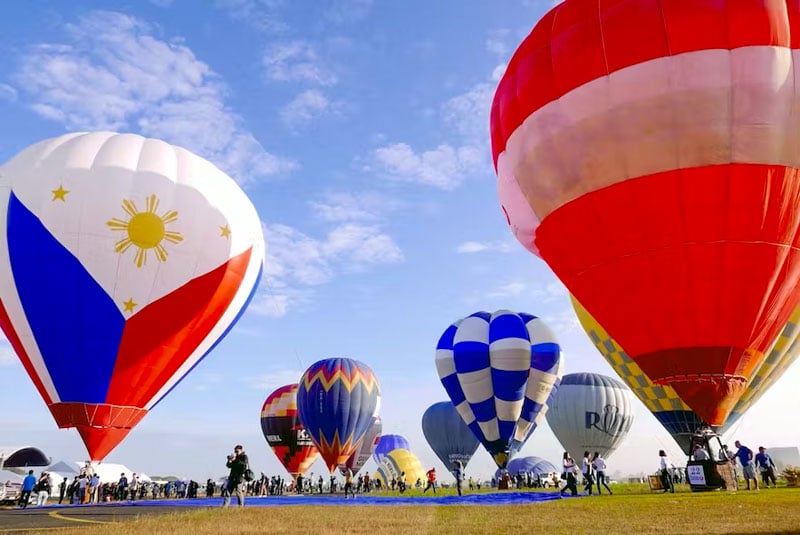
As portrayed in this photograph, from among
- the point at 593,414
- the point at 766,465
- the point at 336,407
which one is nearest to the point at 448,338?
the point at 336,407

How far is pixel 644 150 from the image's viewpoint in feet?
44.2

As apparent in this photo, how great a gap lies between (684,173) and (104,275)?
15.3m

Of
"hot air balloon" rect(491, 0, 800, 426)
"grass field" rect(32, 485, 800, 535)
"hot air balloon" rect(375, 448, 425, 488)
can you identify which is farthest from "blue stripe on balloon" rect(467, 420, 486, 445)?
"hot air balloon" rect(375, 448, 425, 488)

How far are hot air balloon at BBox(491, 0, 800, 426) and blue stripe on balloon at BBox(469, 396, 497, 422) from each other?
51.8 ft

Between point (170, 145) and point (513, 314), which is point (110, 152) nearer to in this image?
point (170, 145)

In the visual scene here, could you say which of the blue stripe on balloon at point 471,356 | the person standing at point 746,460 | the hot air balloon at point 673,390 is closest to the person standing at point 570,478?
the hot air balloon at point 673,390

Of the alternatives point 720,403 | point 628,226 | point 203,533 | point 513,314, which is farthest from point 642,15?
point 513,314

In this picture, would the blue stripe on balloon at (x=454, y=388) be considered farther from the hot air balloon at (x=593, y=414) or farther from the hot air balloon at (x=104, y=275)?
the hot air balloon at (x=104, y=275)

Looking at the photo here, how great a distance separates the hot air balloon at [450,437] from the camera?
50719 millimetres

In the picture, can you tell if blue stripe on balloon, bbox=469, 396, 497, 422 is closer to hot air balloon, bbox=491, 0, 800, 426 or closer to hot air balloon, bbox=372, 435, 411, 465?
hot air balloon, bbox=491, 0, 800, 426

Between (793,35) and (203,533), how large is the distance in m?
14.3

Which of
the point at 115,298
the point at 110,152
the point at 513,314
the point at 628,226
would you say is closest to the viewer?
the point at 628,226

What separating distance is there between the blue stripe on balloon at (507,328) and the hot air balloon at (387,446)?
3000 cm

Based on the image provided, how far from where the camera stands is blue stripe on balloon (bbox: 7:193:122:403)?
1753 centimetres
